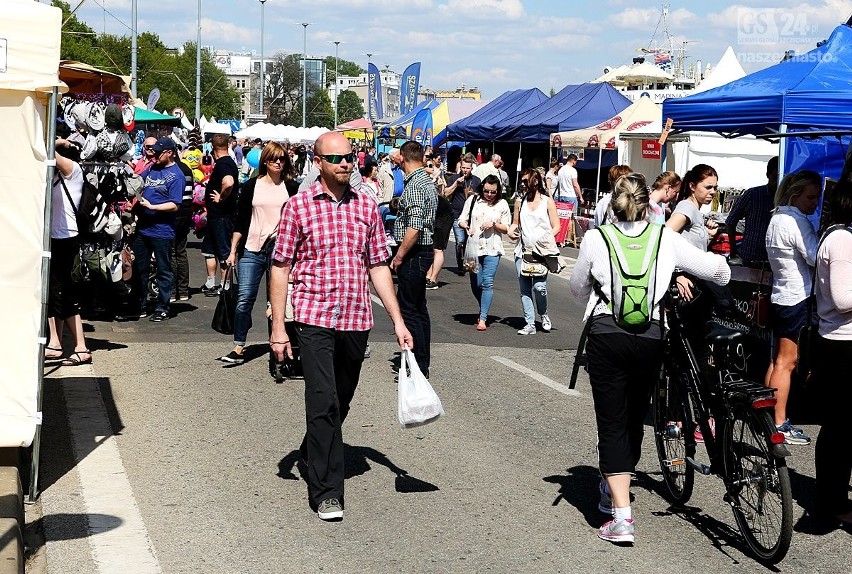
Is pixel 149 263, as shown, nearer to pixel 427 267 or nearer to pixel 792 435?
pixel 427 267

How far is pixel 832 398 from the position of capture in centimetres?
583

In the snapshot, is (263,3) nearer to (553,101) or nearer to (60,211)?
(553,101)

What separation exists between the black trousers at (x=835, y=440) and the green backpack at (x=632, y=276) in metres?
1.21

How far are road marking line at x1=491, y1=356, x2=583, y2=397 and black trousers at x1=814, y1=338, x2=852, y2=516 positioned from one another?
3.35m

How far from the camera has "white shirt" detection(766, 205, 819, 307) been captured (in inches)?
287

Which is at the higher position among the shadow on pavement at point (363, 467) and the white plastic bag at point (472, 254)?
the white plastic bag at point (472, 254)

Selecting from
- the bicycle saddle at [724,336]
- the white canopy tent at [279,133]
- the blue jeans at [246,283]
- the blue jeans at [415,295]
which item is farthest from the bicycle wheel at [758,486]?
the white canopy tent at [279,133]

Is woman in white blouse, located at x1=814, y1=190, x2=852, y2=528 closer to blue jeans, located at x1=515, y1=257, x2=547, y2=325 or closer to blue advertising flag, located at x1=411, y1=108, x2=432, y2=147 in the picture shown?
blue jeans, located at x1=515, y1=257, x2=547, y2=325

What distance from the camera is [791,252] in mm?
7355

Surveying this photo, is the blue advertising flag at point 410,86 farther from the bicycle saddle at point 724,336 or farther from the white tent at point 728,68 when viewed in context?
the bicycle saddle at point 724,336

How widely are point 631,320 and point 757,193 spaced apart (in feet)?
14.8

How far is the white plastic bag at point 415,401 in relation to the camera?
5895 millimetres

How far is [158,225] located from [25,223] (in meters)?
6.79

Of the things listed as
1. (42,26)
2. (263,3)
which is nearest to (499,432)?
(42,26)
